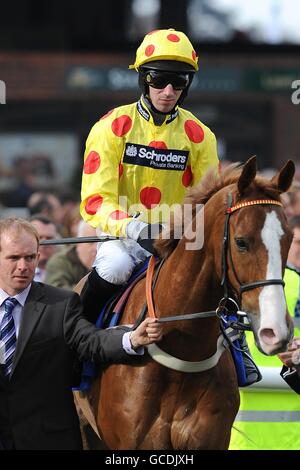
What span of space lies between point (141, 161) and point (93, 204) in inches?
13.0

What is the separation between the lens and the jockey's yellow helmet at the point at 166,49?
5125 mm

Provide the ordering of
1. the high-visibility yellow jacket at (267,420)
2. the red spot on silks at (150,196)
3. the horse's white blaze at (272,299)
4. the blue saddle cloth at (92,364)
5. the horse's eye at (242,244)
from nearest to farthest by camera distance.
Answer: the horse's white blaze at (272,299)
the horse's eye at (242,244)
the blue saddle cloth at (92,364)
the red spot on silks at (150,196)
the high-visibility yellow jacket at (267,420)

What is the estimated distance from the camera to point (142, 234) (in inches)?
191

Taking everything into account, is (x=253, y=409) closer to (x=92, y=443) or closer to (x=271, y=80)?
(x=92, y=443)

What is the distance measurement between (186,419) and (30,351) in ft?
2.49

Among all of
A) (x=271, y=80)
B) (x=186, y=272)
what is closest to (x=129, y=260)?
(x=186, y=272)

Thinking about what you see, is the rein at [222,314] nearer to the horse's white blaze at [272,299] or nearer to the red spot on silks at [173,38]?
the horse's white blaze at [272,299]

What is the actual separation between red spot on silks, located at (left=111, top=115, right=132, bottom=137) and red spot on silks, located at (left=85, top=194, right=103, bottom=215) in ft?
1.07

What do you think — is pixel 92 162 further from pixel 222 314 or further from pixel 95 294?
pixel 222 314

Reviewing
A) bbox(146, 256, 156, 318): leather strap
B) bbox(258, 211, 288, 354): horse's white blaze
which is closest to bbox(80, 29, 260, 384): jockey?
bbox(146, 256, 156, 318): leather strap

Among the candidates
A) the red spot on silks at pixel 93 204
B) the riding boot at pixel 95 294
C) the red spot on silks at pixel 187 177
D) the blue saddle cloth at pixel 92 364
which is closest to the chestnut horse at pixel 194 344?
the blue saddle cloth at pixel 92 364

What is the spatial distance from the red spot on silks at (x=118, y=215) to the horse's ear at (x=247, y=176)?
0.72 metres

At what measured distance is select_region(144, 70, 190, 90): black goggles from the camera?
16.9ft

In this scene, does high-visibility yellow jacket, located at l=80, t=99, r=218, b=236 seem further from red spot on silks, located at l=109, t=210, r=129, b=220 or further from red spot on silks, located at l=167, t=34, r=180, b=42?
red spot on silks, located at l=167, t=34, r=180, b=42
